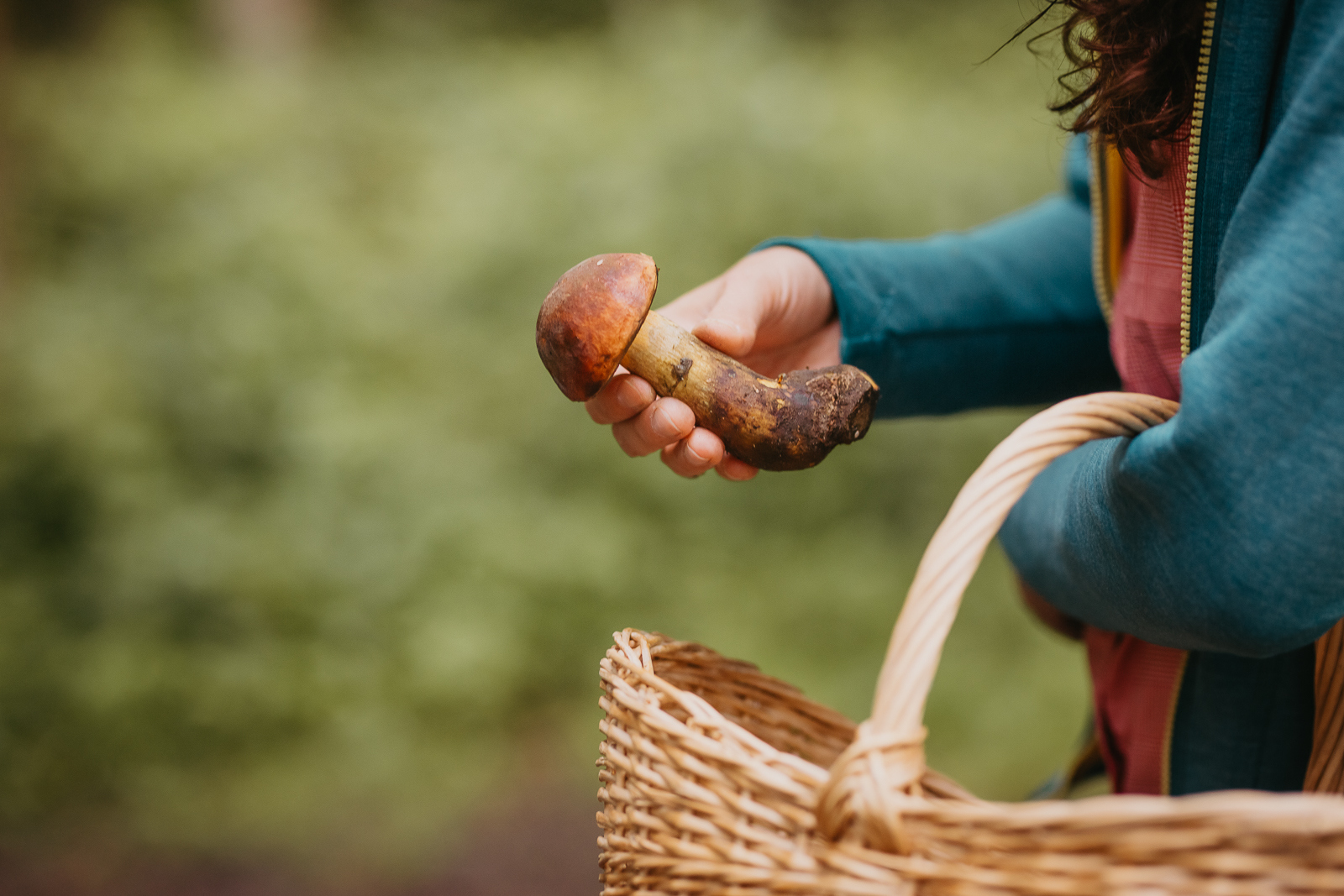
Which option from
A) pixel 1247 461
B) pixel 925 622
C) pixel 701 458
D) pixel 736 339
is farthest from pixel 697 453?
pixel 1247 461

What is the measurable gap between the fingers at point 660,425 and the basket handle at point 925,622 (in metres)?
0.32

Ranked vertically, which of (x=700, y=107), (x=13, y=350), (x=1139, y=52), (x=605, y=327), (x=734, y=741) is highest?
(x=700, y=107)

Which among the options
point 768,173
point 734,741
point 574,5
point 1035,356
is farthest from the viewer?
point 574,5

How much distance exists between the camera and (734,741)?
0.58 meters

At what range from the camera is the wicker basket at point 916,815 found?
18.7 inches

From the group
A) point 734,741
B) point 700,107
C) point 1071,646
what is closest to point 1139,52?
point 734,741

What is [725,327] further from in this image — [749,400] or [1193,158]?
[1193,158]

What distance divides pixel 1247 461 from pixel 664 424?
1.54ft

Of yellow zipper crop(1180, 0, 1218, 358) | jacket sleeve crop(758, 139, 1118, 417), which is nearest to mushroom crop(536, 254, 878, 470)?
jacket sleeve crop(758, 139, 1118, 417)

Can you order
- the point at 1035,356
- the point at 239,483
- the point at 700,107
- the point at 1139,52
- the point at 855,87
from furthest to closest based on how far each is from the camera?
the point at 855,87 → the point at 700,107 → the point at 239,483 → the point at 1035,356 → the point at 1139,52

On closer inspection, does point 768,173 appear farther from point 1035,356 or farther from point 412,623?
point 1035,356

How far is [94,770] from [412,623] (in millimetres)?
831

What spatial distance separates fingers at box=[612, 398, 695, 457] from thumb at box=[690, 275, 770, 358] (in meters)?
0.08

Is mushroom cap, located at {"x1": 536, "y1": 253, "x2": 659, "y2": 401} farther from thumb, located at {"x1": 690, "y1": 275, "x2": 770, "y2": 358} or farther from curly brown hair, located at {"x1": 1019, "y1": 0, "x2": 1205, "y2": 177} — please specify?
curly brown hair, located at {"x1": 1019, "y1": 0, "x2": 1205, "y2": 177}
